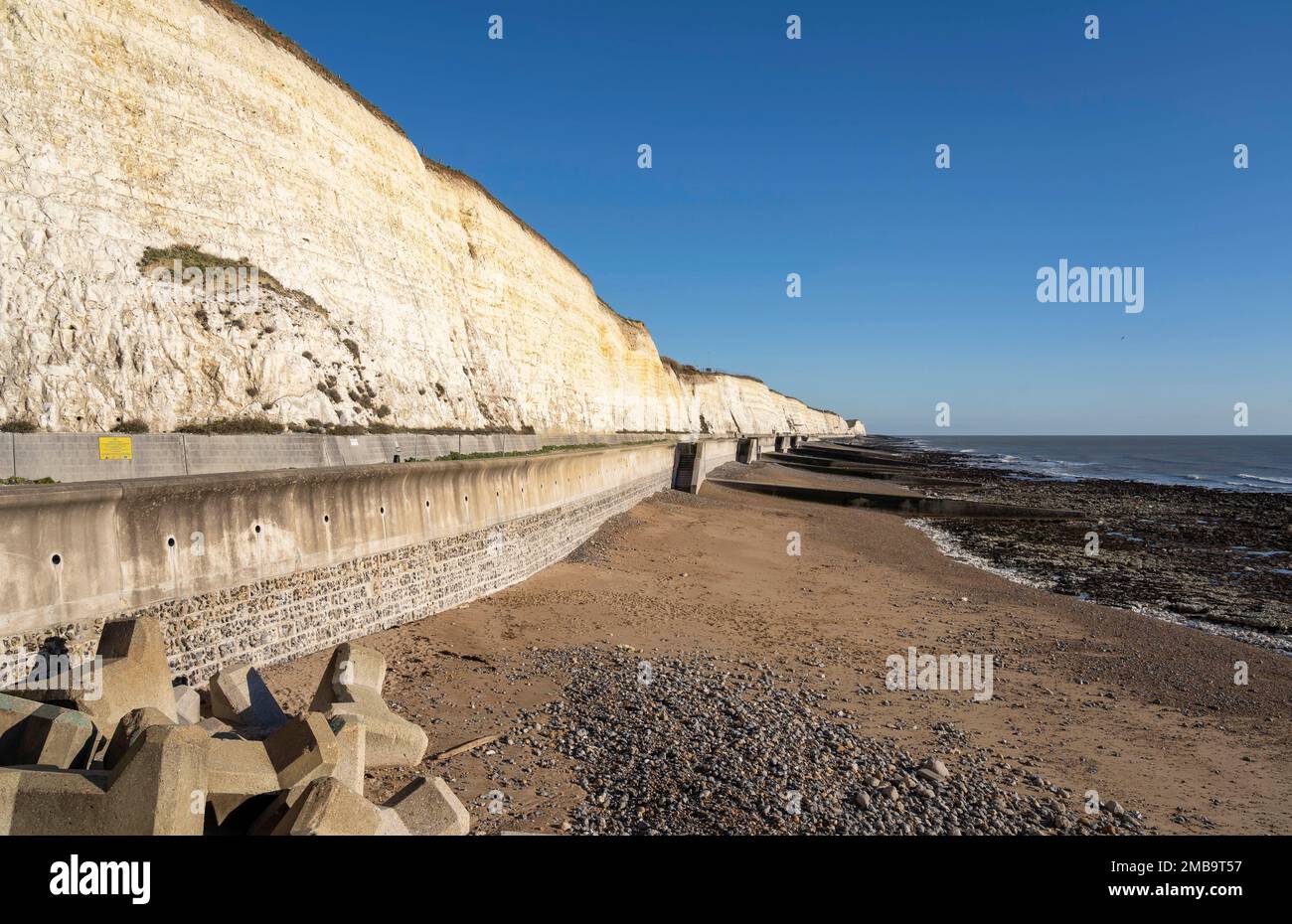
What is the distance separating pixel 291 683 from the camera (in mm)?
7539

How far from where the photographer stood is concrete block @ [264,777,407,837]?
148 inches

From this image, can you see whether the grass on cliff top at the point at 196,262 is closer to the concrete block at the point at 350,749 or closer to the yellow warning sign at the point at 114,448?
the yellow warning sign at the point at 114,448

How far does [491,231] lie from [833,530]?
18713 mm

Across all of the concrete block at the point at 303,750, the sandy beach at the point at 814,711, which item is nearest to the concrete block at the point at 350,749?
the concrete block at the point at 303,750

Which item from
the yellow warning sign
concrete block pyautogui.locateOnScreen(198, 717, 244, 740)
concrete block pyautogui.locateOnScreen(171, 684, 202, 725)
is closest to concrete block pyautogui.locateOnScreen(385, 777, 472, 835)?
concrete block pyautogui.locateOnScreen(198, 717, 244, 740)

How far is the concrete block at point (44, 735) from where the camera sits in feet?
14.1

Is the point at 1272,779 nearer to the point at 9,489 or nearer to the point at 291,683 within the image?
the point at 291,683

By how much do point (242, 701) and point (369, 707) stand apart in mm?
1056

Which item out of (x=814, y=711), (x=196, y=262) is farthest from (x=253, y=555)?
(x=196, y=262)

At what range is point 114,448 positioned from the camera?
962cm

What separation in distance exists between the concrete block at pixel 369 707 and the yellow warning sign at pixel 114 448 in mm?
5606

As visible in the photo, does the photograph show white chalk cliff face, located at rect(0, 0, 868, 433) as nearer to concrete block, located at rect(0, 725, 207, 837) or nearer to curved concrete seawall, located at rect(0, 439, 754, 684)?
curved concrete seawall, located at rect(0, 439, 754, 684)

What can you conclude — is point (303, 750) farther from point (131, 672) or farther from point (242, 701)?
point (242, 701)

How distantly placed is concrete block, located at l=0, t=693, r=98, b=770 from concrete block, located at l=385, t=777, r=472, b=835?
6.33 ft
